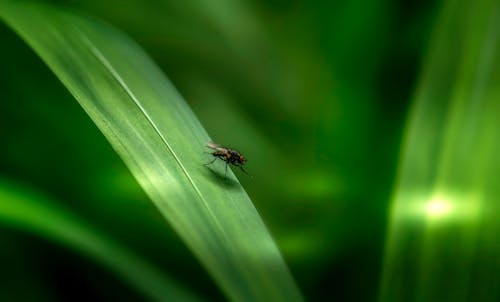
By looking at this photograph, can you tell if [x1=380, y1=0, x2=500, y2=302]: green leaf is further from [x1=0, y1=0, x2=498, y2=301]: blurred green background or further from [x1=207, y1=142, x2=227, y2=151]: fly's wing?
[x1=207, y1=142, x2=227, y2=151]: fly's wing

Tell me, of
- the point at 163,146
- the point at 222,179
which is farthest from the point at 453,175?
the point at 163,146

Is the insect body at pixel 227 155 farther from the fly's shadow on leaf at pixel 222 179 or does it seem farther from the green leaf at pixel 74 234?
the green leaf at pixel 74 234

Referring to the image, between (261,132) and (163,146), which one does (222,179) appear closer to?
(163,146)

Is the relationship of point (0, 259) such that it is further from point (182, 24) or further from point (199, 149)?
point (182, 24)

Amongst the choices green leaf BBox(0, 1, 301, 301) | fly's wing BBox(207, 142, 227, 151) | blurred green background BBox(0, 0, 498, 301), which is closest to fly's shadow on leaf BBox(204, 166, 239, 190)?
green leaf BBox(0, 1, 301, 301)

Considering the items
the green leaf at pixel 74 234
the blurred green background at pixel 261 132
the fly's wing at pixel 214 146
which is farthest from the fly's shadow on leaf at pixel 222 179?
the blurred green background at pixel 261 132
